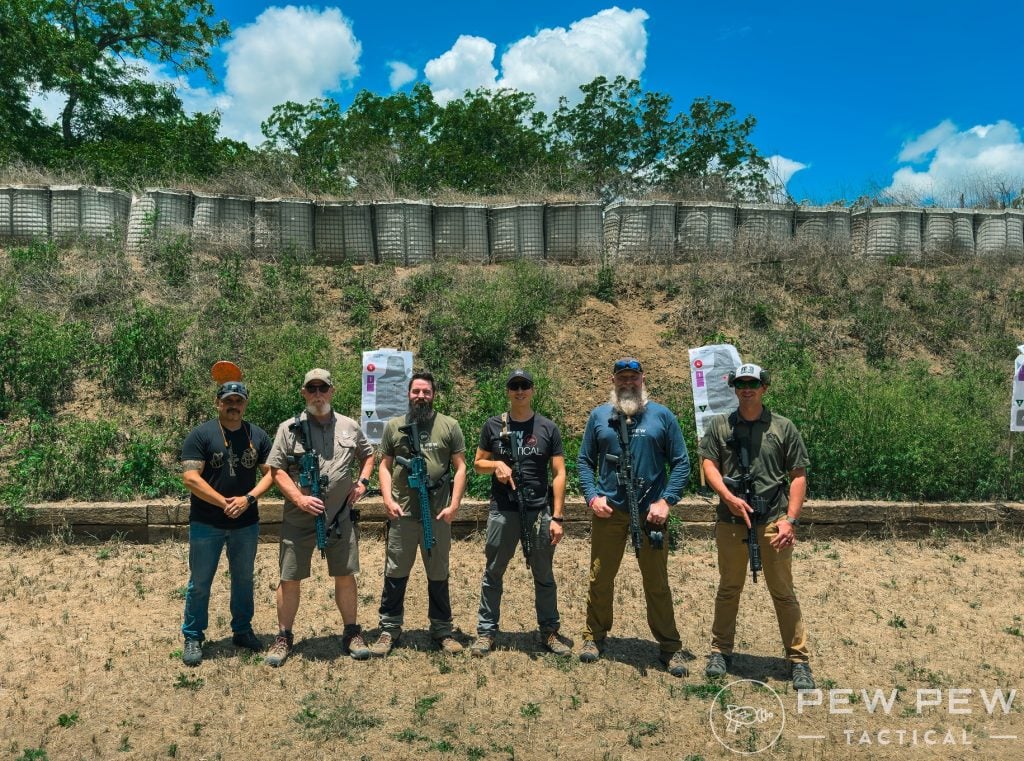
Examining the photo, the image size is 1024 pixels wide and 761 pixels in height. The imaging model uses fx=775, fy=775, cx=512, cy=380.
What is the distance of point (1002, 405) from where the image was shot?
385 inches

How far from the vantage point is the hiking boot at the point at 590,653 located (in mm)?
5156

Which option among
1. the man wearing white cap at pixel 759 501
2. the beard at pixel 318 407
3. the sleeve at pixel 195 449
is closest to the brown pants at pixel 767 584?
the man wearing white cap at pixel 759 501

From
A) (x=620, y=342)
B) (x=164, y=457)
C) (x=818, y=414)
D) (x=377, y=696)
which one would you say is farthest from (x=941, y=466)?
(x=164, y=457)

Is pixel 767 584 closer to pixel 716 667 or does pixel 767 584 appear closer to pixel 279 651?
pixel 716 667

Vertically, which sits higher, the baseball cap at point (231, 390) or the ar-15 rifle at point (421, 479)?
the baseball cap at point (231, 390)

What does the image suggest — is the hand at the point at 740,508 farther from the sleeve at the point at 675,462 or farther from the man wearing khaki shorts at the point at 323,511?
the man wearing khaki shorts at the point at 323,511

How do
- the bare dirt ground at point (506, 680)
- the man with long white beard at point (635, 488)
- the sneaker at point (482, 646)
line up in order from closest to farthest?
the bare dirt ground at point (506, 680), the man with long white beard at point (635, 488), the sneaker at point (482, 646)

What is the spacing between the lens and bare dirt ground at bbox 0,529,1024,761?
165 inches

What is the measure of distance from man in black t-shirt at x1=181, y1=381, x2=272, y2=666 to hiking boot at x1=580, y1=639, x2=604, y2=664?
87.3 inches

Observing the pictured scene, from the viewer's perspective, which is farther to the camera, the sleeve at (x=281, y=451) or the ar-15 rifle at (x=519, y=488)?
the ar-15 rifle at (x=519, y=488)

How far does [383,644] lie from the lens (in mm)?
5223

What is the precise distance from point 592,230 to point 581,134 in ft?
54.0

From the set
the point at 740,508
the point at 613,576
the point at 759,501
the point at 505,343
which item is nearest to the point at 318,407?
the point at 613,576

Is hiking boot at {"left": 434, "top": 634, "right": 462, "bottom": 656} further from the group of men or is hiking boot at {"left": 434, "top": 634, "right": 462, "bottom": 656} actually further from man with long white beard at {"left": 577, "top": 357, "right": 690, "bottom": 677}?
man with long white beard at {"left": 577, "top": 357, "right": 690, "bottom": 677}
